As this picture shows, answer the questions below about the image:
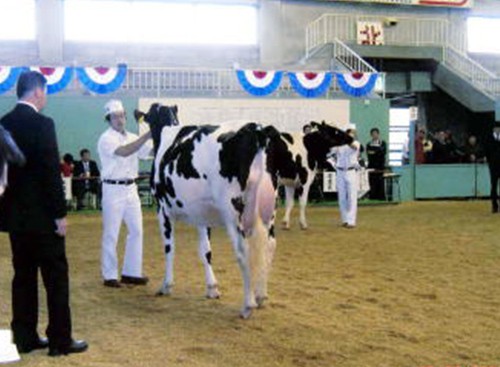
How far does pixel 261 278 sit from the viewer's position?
708 cm

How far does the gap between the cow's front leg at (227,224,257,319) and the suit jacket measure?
1.89 m

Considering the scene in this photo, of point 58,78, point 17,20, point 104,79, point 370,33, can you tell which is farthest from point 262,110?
point 17,20

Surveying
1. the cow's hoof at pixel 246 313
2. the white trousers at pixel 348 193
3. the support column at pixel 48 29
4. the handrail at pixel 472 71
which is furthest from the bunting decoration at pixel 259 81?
the cow's hoof at pixel 246 313

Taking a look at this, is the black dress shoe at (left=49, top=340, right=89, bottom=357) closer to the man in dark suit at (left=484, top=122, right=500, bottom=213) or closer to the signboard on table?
the man in dark suit at (left=484, top=122, right=500, bottom=213)

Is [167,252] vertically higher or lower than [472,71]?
lower

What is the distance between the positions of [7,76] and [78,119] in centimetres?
213

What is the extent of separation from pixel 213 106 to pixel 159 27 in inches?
272

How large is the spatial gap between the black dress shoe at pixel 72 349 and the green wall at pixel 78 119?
1536 centimetres

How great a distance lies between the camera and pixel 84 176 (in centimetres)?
1938

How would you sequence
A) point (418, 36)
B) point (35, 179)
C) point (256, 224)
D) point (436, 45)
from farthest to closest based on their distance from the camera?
point (418, 36)
point (436, 45)
point (256, 224)
point (35, 179)

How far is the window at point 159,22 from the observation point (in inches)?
1045

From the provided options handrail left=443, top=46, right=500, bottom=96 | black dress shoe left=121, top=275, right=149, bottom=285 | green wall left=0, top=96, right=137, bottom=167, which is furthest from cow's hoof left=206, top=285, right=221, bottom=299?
handrail left=443, top=46, right=500, bottom=96

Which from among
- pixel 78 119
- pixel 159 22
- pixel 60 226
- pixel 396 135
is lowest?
pixel 60 226

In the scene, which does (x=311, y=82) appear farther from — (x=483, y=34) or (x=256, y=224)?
(x=256, y=224)
